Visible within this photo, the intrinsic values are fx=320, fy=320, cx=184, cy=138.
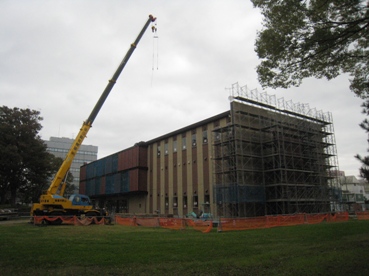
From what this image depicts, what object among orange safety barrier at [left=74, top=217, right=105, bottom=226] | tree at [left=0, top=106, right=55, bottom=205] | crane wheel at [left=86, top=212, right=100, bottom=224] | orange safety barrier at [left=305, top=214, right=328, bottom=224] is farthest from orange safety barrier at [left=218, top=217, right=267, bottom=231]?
tree at [left=0, top=106, right=55, bottom=205]

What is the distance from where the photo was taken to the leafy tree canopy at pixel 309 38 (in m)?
10.5

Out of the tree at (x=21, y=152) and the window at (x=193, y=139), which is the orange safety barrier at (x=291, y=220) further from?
the tree at (x=21, y=152)

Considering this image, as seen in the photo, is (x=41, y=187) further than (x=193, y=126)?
Yes

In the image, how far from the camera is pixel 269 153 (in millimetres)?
34938

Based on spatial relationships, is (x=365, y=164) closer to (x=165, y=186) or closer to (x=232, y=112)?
(x=232, y=112)

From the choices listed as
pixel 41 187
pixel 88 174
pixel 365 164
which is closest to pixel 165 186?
pixel 41 187

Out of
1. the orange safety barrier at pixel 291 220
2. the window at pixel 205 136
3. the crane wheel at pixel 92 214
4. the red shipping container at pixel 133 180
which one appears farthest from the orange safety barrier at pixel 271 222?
the red shipping container at pixel 133 180

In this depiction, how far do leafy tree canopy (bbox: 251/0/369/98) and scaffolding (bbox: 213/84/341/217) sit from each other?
19807 millimetres

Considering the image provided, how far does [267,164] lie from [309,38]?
25.1 m

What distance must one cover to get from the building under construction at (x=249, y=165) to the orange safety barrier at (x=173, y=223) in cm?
906

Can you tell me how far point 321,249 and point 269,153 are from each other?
24568 millimetres

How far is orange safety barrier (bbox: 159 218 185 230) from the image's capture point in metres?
22.8

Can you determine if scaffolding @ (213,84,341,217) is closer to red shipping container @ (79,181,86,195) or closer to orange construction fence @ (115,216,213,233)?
orange construction fence @ (115,216,213,233)

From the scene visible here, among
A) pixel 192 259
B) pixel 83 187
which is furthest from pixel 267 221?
pixel 83 187
